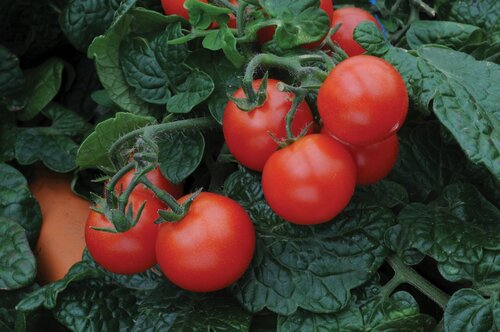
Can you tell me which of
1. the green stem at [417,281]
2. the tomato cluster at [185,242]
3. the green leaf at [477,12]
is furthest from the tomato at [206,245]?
the green leaf at [477,12]

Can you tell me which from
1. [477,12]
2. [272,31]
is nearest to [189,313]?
[272,31]

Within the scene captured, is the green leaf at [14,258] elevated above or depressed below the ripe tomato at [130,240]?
below

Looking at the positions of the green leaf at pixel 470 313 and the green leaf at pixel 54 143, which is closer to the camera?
the green leaf at pixel 470 313

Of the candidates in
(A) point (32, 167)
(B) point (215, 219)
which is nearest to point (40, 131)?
(A) point (32, 167)

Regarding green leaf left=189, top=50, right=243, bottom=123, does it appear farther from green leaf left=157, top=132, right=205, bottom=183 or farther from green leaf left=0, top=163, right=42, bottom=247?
green leaf left=0, top=163, right=42, bottom=247

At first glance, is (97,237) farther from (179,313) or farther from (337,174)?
(337,174)

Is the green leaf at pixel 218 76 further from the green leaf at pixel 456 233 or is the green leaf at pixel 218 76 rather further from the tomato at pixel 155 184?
the green leaf at pixel 456 233

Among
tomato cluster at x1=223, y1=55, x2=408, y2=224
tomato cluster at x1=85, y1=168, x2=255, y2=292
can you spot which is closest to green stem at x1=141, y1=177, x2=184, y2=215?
tomato cluster at x1=85, y1=168, x2=255, y2=292
